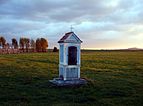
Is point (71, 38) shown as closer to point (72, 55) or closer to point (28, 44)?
point (72, 55)

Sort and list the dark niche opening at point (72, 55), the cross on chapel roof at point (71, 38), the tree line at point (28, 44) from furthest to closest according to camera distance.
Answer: the tree line at point (28, 44), the dark niche opening at point (72, 55), the cross on chapel roof at point (71, 38)

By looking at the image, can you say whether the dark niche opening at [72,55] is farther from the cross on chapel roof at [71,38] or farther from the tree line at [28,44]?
the tree line at [28,44]

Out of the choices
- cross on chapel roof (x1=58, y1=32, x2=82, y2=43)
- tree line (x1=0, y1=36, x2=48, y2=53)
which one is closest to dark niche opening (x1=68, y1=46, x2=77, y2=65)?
→ cross on chapel roof (x1=58, y1=32, x2=82, y2=43)

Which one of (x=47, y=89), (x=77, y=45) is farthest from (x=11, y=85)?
(x=77, y=45)

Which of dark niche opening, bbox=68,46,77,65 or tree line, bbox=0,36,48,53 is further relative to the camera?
tree line, bbox=0,36,48,53

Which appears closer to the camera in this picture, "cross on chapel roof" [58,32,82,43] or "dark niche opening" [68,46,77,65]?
"cross on chapel roof" [58,32,82,43]

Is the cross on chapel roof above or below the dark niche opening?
above

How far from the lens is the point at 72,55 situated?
2028 centimetres

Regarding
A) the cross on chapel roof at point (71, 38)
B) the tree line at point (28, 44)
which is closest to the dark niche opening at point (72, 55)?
the cross on chapel roof at point (71, 38)

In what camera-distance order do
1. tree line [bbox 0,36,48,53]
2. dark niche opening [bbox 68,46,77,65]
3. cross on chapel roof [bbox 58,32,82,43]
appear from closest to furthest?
cross on chapel roof [bbox 58,32,82,43] → dark niche opening [bbox 68,46,77,65] → tree line [bbox 0,36,48,53]

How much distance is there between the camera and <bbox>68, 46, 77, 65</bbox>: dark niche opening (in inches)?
797

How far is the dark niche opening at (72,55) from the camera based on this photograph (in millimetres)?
20234

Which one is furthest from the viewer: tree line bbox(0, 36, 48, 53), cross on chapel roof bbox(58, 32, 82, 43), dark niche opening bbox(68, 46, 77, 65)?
tree line bbox(0, 36, 48, 53)

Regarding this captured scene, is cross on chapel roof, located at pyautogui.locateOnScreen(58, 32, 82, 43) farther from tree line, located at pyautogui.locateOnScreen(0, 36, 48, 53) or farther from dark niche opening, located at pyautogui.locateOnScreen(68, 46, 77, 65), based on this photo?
tree line, located at pyautogui.locateOnScreen(0, 36, 48, 53)
